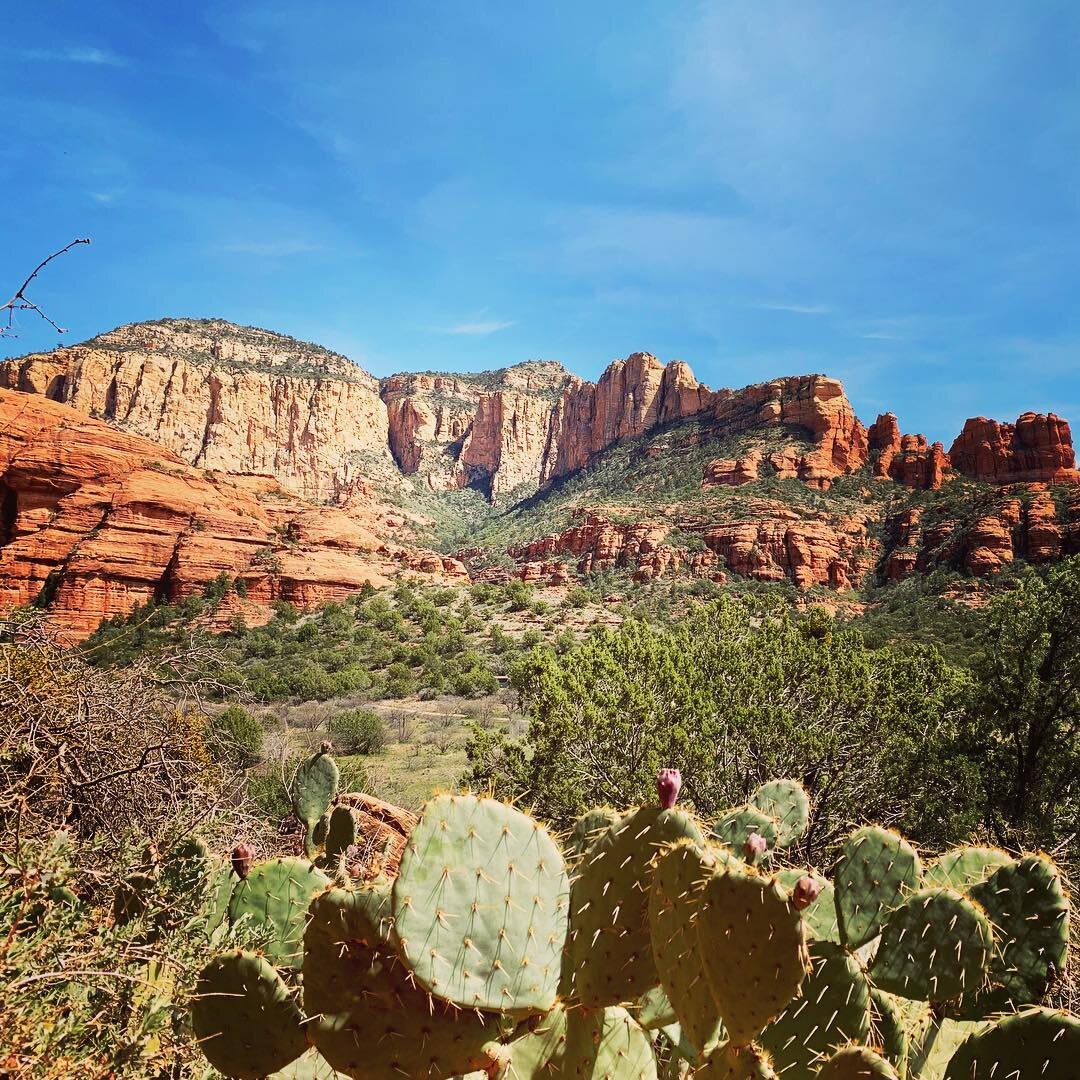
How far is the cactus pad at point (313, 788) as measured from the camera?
329 centimetres

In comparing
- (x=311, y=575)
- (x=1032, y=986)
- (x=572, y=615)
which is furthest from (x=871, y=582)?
(x=1032, y=986)

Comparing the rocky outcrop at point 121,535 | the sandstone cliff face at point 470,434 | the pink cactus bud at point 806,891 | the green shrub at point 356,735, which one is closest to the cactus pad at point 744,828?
the pink cactus bud at point 806,891

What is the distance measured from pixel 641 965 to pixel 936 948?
94 centimetres

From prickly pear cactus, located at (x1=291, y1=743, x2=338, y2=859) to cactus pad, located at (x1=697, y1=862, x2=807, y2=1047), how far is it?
7.49ft

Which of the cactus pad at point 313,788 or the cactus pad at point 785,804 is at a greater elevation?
the cactus pad at point 785,804

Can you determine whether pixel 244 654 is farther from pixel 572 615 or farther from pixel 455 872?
pixel 455 872

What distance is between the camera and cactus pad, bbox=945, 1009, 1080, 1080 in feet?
5.04

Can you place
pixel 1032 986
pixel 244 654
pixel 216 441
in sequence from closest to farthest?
pixel 1032 986, pixel 244 654, pixel 216 441

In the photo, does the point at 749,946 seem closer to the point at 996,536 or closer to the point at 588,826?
the point at 588,826

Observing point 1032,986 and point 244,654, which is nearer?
point 1032,986

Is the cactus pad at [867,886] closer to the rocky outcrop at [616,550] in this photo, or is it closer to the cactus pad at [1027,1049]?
the cactus pad at [1027,1049]

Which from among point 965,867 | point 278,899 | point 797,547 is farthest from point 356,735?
point 797,547

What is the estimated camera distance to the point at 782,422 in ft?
202

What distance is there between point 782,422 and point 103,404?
2851 inches
